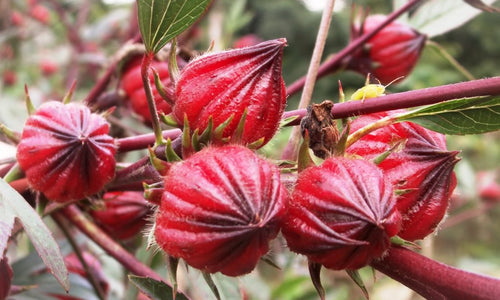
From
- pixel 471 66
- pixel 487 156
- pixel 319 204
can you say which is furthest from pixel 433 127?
pixel 471 66

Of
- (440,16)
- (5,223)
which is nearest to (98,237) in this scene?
(5,223)

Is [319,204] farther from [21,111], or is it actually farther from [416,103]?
[21,111]

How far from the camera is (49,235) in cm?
69

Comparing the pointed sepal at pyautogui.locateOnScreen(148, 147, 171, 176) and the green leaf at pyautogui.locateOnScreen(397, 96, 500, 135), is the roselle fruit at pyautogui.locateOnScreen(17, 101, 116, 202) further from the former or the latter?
the green leaf at pyautogui.locateOnScreen(397, 96, 500, 135)

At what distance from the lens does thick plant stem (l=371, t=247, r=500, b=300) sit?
0.55 m

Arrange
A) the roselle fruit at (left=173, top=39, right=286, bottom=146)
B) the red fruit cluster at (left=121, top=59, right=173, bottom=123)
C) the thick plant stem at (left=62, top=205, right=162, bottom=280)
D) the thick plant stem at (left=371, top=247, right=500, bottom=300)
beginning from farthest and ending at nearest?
the red fruit cluster at (left=121, top=59, right=173, bottom=123) → the thick plant stem at (left=62, top=205, right=162, bottom=280) → the roselle fruit at (left=173, top=39, right=286, bottom=146) → the thick plant stem at (left=371, top=247, right=500, bottom=300)

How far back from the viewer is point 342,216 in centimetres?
60

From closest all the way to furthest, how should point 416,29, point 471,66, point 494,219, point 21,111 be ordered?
point 416,29 < point 21,111 < point 494,219 < point 471,66

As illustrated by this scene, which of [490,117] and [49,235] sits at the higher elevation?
[490,117]

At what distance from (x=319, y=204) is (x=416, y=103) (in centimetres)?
16

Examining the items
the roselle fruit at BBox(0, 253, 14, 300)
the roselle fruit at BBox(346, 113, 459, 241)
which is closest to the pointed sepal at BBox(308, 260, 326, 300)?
the roselle fruit at BBox(346, 113, 459, 241)

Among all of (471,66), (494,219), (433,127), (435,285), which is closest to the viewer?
(435,285)

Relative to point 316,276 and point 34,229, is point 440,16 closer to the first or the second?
point 316,276

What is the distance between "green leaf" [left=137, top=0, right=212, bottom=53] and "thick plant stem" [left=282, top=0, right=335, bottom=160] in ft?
0.77
